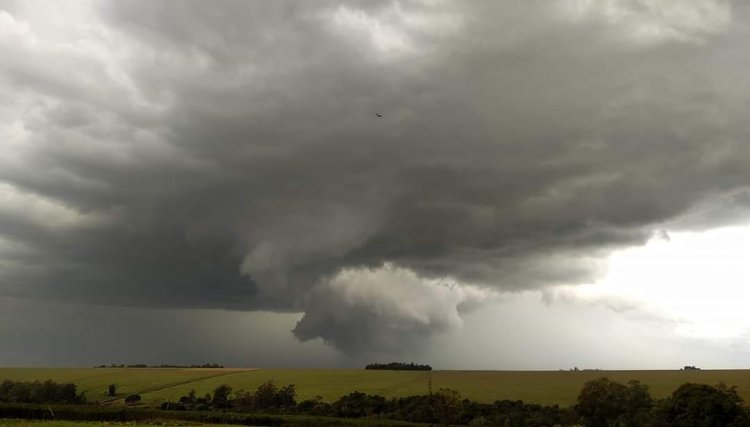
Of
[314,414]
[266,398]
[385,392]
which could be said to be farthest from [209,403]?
[385,392]

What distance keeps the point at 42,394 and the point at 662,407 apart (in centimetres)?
15612

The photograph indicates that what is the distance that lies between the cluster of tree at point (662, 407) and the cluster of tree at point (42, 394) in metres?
133

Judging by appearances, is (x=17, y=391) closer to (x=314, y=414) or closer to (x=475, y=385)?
(x=314, y=414)

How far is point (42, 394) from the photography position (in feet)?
553

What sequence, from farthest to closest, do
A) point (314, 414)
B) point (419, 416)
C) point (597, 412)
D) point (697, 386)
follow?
point (314, 414) < point (419, 416) < point (597, 412) < point (697, 386)

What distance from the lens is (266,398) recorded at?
155000 millimetres

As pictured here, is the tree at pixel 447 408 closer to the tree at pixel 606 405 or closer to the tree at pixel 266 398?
the tree at pixel 606 405

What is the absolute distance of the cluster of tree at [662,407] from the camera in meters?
103

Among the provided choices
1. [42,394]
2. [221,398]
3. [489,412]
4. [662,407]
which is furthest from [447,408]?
[42,394]

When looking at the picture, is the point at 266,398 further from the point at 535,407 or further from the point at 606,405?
the point at 606,405

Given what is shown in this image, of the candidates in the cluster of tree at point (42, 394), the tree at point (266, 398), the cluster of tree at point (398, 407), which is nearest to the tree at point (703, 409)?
the cluster of tree at point (398, 407)

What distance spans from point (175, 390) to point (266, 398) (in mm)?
44726

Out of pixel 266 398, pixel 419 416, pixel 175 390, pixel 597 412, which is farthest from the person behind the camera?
pixel 175 390

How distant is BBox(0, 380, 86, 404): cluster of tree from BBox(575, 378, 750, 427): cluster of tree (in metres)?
133
